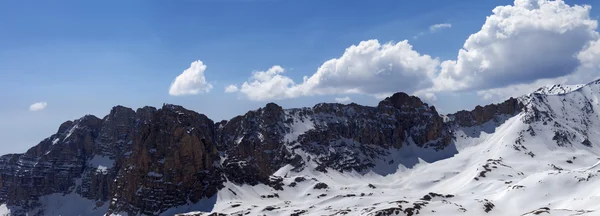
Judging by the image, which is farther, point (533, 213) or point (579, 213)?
point (533, 213)

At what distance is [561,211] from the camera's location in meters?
186

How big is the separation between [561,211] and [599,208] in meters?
16.9

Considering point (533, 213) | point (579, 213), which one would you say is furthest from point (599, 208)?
point (533, 213)

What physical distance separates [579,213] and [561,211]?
13.7m

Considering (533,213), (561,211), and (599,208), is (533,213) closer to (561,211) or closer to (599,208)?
(561,211)

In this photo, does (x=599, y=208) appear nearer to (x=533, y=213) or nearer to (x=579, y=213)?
(x=579, y=213)

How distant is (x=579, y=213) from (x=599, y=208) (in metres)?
5.93

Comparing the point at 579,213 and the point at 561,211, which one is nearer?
the point at 579,213

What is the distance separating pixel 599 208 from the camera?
170500 millimetres

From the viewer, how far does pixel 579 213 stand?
173 meters

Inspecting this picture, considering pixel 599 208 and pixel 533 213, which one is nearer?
pixel 599 208

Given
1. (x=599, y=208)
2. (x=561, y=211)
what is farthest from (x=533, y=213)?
(x=599, y=208)
